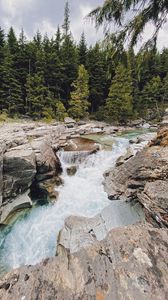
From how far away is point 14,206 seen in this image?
785 cm

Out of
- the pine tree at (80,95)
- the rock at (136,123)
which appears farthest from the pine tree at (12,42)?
the rock at (136,123)

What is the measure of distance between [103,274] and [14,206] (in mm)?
6350

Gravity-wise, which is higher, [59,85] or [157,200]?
[59,85]

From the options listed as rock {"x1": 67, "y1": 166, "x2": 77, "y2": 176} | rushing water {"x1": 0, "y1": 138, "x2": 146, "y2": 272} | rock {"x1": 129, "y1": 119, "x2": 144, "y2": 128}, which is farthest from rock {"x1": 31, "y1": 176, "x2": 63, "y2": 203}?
rock {"x1": 129, "y1": 119, "x2": 144, "y2": 128}

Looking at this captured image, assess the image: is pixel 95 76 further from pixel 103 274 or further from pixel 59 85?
pixel 103 274

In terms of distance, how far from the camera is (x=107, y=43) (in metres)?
3.75

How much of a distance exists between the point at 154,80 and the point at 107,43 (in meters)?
31.1

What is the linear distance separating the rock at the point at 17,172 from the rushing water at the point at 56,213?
112 cm

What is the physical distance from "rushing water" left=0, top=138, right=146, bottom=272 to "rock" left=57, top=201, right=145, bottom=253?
209mm

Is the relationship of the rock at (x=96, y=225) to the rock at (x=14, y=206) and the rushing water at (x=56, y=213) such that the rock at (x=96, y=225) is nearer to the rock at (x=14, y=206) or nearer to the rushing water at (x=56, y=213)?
the rushing water at (x=56, y=213)

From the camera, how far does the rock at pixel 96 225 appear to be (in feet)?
16.9

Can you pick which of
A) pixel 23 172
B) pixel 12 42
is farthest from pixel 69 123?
pixel 12 42

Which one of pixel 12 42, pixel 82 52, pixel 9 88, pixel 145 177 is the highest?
pixel 12 42

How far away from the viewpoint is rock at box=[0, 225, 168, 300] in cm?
212
